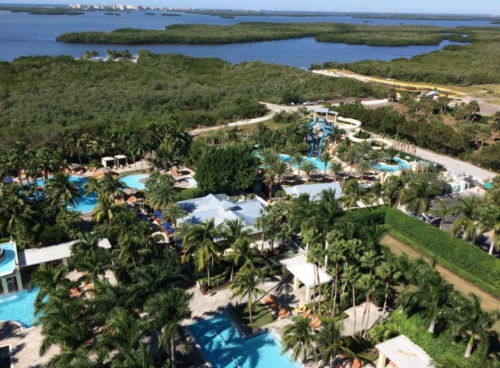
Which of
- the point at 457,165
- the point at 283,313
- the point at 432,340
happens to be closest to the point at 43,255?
the point at 283,313

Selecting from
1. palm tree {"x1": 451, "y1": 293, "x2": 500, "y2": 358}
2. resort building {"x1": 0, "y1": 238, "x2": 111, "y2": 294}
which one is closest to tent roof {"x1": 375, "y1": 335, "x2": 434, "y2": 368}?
palm tree {"x1": 451, "y1": 293, "x2": 500, "y2": 358}

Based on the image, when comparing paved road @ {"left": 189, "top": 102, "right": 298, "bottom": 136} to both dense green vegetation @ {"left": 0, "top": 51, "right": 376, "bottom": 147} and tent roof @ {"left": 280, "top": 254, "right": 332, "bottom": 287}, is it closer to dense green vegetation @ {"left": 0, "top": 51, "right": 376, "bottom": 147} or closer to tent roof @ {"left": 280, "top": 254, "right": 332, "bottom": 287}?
dense green vegetation @ {"left": 0, "top": 51, "right": 376, "bottom": 147}

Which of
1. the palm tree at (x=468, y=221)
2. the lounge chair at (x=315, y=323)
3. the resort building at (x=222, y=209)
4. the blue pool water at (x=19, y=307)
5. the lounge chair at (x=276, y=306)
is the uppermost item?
the palm tree at (x=468, y=221)

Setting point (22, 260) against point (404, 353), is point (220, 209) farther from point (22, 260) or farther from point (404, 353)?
point (404, 353)

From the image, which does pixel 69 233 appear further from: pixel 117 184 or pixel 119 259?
pixel 119 259

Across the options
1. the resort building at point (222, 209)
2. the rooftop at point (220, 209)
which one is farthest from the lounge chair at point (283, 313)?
the rooftop at point (220, 209)

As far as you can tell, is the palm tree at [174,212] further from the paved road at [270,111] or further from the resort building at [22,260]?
the paved road at [270,111]
